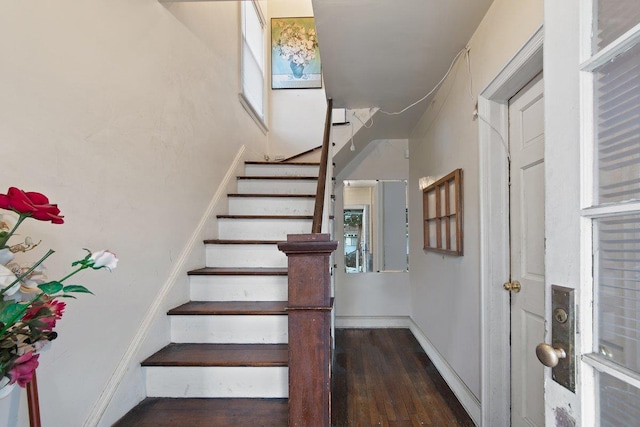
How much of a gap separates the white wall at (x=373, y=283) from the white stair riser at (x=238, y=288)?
6.02ft

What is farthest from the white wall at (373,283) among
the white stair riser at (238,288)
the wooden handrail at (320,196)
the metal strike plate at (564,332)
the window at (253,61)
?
the metal strike plate at (564,332)

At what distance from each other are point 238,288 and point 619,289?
1.93 meters

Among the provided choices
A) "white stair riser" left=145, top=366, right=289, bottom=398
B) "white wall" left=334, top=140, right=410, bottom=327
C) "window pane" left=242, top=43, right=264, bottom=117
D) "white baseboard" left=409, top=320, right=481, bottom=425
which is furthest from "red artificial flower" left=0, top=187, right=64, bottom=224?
"white wall" left=334, top=140, right=410, bottom=327

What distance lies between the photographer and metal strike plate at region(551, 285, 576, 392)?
2.07 ft

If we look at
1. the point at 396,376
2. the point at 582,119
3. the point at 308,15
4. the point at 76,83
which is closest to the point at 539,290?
the point at 582,119

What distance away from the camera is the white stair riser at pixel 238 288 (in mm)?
2109

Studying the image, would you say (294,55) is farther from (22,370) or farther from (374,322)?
(22,370)

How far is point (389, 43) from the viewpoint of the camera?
1924 millimetres

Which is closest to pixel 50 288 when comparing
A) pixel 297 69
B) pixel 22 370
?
pixel 22 370

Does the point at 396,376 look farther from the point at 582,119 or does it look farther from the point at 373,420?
the point at 582,119

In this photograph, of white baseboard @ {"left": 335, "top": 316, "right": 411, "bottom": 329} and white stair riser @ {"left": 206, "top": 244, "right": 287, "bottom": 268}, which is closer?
white stair riser @ {"left": 206, "top": 244, "right": 287, "bottom": 268}

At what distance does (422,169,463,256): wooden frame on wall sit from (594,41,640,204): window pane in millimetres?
1625

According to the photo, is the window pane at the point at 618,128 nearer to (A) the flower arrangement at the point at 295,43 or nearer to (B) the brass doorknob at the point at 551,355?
(B) the brass doorknob at the point at 551,355

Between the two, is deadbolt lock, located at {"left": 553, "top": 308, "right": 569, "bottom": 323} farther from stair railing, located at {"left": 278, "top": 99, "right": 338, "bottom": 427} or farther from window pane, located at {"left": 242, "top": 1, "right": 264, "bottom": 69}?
window pane, located at {"left": 242, "top": 1, "right": 264, "bottom": 69}
